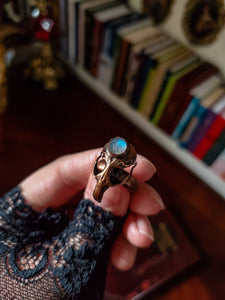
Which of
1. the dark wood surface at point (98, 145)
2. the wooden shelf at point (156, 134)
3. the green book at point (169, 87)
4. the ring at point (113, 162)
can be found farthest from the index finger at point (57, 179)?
the wooden shelf at point (156, 134)

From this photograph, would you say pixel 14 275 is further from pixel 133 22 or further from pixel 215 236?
pixel 133 22

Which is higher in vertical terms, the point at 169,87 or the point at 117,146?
the point at 117,146

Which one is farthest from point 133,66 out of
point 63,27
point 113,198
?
point 113,198

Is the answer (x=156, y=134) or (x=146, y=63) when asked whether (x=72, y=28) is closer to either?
(x=146, y=63)

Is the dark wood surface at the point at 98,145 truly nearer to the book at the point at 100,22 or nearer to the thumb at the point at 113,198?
the book at the point at 100,22

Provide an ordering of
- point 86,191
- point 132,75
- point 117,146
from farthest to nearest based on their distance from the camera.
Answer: point 132,75 → point 86,191 → point 117,146

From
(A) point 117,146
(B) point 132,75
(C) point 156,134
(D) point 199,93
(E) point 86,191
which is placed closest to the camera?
(A) point 117,146

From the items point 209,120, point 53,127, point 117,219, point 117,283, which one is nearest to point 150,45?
point 209,120

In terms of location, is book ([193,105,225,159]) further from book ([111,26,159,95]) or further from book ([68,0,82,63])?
book ([68,0,82,63])
